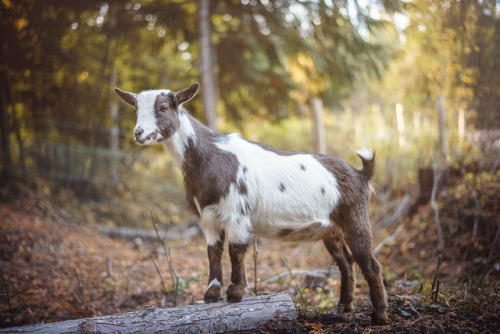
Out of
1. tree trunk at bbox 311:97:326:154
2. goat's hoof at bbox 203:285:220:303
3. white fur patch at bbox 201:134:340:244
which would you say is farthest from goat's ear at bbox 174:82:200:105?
tree trunk at bbox 311:97:326:154

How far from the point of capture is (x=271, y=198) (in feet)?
11.5

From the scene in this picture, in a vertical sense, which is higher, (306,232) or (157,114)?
(157,114)

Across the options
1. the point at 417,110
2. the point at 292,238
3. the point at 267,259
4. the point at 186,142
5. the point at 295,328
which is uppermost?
the point at 417,110

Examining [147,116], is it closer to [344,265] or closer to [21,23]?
[344,265]

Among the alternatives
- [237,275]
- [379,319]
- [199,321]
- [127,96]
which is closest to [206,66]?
[127,96]

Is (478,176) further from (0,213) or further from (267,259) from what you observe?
(0,213)

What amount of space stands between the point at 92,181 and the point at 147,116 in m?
6.79

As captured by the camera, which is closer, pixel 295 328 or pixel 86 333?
pixel 86 333

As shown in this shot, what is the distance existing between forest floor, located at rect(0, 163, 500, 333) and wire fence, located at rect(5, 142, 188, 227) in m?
0.84

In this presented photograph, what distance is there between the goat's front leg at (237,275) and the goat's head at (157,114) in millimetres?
1230

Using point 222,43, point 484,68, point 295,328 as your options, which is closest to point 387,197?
point 484,68

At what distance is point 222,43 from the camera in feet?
30.8

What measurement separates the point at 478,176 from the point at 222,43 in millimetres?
6583

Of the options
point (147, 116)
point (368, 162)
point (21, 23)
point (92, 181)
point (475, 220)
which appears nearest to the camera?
point (147, 116)
